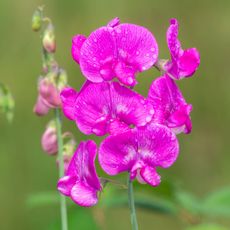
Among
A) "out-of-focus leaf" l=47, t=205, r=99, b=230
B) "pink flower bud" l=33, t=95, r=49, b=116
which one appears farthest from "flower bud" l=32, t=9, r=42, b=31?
"out-of-focus leaf" l=47, t=205, r=99, b=230

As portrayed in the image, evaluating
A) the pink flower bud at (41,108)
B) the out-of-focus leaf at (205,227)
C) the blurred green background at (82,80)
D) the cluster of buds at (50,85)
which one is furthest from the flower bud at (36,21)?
the blurred green background at (82,80)

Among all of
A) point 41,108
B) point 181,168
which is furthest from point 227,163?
point 41,108

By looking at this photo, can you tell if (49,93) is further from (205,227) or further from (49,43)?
(205,227)

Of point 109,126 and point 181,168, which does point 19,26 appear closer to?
point 181,168

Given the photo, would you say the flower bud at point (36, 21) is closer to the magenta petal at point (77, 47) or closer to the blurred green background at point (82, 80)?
the magenta petal at point (77, 47)

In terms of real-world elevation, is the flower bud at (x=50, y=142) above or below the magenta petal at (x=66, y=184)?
above

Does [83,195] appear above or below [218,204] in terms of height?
below

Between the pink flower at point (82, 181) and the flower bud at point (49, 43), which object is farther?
the flower bud at point (49, 43)

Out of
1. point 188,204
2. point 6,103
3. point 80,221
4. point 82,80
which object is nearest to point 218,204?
point 188,204
